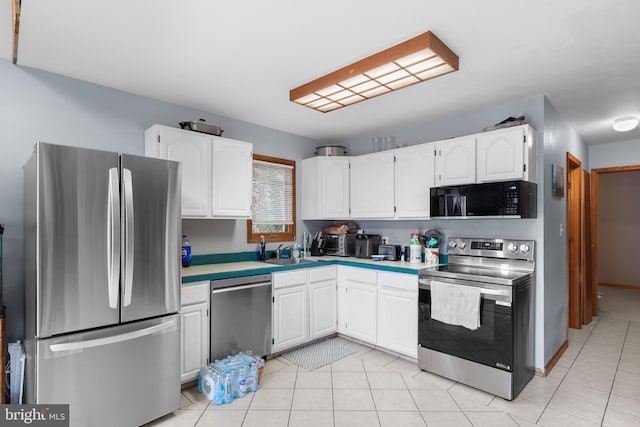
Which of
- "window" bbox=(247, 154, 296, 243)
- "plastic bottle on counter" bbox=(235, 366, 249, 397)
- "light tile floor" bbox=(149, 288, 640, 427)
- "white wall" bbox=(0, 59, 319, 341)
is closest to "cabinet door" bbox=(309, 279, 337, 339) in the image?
"light tile floor" bbox=(149, 288, 640, 427)

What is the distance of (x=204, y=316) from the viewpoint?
2.74m

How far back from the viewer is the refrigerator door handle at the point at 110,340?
6.11ft

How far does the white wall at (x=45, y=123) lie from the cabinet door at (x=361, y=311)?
1.72m

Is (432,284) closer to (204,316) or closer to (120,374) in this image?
(204,316)

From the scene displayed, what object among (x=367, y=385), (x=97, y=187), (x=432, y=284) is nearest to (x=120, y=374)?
(x=97, y=187)

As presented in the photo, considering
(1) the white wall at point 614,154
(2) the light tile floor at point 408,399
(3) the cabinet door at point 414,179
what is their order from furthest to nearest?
(1) the white wall at point 614,154 → (3) the cabinet door at point 414,179 → (2) the light tile floor at point 408,399

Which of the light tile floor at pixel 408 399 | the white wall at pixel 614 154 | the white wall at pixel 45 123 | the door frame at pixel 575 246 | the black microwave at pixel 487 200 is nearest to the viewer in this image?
the light tile floor at pixel 408 399

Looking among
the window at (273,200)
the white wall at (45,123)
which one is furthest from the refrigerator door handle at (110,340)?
the window at (273,200)

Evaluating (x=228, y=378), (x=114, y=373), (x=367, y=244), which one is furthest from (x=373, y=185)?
(x=114, y=373)

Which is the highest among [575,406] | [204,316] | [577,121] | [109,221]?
[577,121]

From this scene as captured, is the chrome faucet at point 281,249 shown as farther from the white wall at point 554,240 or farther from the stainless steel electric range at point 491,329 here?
the white wall at point 554,240

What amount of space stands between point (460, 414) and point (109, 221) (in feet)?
8.68

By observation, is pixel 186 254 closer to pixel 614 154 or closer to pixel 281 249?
pixel 281 249

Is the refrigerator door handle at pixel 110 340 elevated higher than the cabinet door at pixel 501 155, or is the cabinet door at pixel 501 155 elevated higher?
the cabinet door at pixel 501 155
